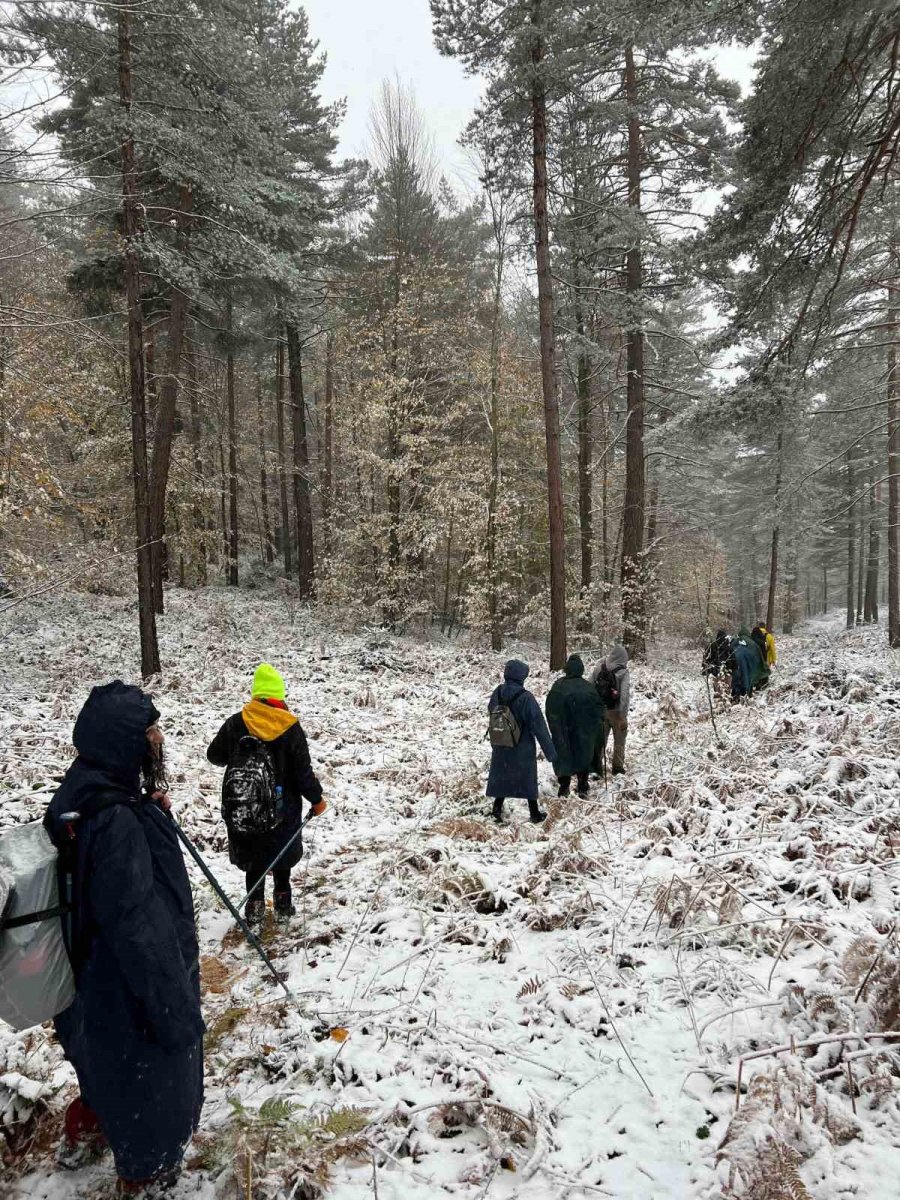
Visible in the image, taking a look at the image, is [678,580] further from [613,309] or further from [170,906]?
[170,906]

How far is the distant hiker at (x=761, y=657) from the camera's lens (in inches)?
478

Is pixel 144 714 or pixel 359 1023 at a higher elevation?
pixel 144 714

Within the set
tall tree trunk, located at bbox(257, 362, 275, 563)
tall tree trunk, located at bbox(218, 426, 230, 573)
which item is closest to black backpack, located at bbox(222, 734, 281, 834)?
tall tree trunk, located at bbox(218, 426, 230, 573)

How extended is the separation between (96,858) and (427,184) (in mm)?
20448

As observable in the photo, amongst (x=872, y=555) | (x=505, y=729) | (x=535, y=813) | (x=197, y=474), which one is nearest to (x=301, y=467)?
(x=197, y=474)

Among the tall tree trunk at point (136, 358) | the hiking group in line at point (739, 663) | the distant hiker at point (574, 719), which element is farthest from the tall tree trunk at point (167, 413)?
the hiking group in line at point (739, 663)

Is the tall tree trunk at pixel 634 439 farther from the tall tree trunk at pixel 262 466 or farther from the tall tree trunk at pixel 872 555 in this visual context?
the tall tree trunk at pixel 872 555

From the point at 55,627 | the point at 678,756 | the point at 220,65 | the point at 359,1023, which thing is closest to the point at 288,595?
the point at 55,627

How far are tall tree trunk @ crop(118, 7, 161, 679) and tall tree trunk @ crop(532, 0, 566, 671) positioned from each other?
270 inches

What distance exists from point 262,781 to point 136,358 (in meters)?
9.69

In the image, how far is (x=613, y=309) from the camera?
15070 mm

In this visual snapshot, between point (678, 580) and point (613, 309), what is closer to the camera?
point (613, 309)

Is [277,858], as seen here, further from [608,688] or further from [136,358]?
[136,358]

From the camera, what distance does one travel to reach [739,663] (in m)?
11.4
